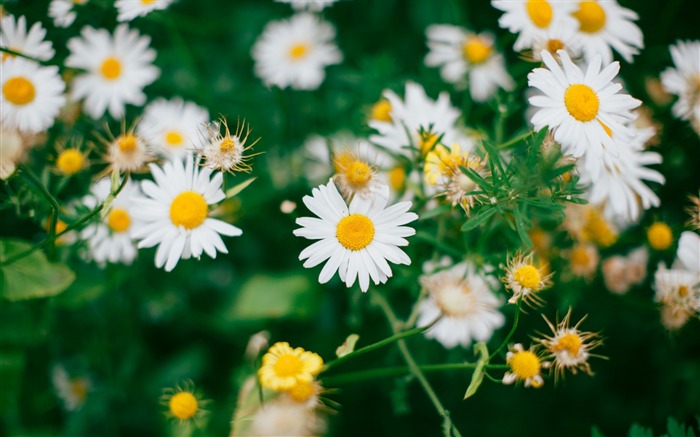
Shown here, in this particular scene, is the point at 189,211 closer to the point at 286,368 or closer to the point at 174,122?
the point at 286,368

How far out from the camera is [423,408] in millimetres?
2615

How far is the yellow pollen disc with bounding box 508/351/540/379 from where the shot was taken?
1426 mm

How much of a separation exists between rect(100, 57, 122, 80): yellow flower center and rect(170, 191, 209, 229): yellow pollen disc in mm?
1032

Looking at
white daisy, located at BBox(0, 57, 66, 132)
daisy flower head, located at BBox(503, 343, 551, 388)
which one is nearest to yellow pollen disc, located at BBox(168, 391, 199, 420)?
daisy flower head, located at BBox(503, 343, 551, 388)

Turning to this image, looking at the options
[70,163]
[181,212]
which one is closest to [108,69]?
[70,163]

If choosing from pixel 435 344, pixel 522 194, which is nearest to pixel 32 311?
pixel 435 344

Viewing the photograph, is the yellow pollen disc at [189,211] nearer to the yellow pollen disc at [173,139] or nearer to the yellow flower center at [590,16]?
the yellow pollen disc at [173,139]

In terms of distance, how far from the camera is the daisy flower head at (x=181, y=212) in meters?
1.61

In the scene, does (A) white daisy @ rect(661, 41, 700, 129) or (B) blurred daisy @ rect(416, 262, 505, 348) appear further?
(A) white daisy @ rect(661, 41, 700, 129)

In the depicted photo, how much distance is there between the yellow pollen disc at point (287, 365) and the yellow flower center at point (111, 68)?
1.61 metres

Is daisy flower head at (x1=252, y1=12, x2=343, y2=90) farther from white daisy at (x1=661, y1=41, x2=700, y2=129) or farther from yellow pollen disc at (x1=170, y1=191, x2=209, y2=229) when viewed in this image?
white daisy at (x1=661, y1=41, x2=700, y2=129)

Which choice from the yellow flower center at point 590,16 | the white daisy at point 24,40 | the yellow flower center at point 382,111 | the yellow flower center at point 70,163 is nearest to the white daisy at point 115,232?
the yellow flower center at point 70,163

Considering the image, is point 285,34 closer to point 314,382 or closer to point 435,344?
point 435,344

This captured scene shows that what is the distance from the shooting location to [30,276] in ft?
6.32
